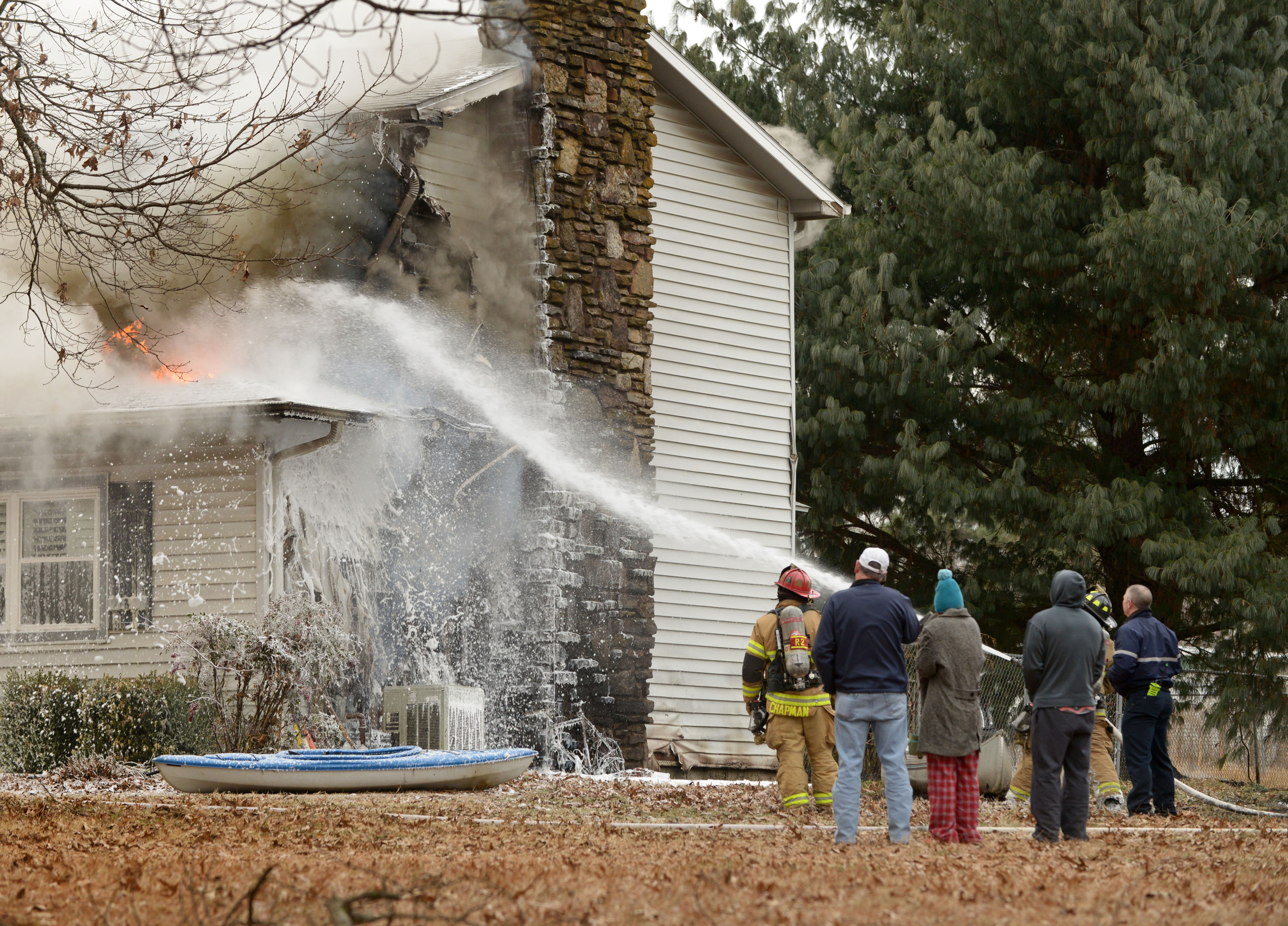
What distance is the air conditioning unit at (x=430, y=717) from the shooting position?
14.0 m

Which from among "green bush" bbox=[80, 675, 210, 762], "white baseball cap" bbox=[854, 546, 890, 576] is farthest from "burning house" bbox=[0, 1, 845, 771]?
"white baseball cap" bbox=[854, 546, 890, 576]

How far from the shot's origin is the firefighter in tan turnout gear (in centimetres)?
1064

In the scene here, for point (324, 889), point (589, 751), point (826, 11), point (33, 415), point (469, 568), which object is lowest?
point (589, 751)

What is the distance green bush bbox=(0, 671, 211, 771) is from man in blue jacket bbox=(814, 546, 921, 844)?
697 centimetres

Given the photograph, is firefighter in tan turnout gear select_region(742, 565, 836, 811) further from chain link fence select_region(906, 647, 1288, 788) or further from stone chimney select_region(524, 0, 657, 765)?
stone chimney select_region(524, 0, 657, 765)

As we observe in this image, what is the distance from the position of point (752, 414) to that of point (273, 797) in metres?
9.56

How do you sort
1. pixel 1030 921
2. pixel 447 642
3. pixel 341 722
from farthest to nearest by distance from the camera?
pixel 447 642, pixel 341 722, pixel 1030 921

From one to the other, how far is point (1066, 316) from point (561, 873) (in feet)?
54.8

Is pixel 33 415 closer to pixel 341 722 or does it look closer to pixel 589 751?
pixel 341 722

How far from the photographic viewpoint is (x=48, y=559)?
1503 cm

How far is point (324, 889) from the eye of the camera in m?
5.91

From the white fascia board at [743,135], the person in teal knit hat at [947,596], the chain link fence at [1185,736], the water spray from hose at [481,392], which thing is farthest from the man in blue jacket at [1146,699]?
the white fascia board at [743,135]

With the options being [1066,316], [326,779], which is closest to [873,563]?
[326,779]

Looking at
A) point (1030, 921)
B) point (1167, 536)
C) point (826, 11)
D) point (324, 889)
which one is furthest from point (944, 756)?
point (826, 11)
